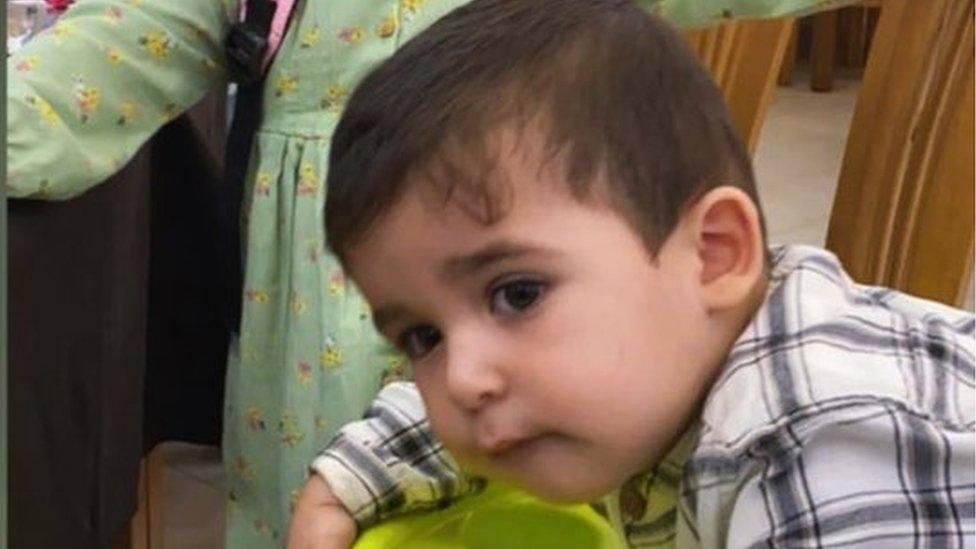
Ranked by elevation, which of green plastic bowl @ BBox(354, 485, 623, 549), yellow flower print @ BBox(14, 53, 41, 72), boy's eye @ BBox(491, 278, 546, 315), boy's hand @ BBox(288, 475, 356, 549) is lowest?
boy's hand @ BBox(288, 475, 356, 549)

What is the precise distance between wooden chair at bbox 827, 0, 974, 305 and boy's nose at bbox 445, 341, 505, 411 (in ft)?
1.57

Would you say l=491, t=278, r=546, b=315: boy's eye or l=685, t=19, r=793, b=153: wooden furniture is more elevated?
A: l=491, t=278, r=546, b=315: boy's eye

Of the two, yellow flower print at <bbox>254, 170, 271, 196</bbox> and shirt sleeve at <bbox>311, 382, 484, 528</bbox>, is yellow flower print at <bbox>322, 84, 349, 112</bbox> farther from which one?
shirt sleeve at <bbox>311, 382, 484, 528</bbox>

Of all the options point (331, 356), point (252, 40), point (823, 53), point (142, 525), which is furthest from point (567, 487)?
point (823, 53)

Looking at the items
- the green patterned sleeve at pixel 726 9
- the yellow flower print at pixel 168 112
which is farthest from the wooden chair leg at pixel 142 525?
the green patterned sleeve at pixel 726 9

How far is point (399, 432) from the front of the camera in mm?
934

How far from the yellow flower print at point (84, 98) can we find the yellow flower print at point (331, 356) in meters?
0.23

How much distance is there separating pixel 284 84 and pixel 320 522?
388 millimetres

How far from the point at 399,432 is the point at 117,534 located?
0.63 metres

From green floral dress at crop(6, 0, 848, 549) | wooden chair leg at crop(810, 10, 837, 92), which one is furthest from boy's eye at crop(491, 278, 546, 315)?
wooden chair leg at crop(810, 10, 837, 92)

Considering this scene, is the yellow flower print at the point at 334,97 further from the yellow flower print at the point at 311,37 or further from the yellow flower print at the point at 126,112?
the yellow flower print at the point at 126,112

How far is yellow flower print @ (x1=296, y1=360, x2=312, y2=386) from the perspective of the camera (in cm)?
119

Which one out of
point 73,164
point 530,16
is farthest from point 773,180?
point 530,16

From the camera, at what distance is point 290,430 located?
120 centimetres
